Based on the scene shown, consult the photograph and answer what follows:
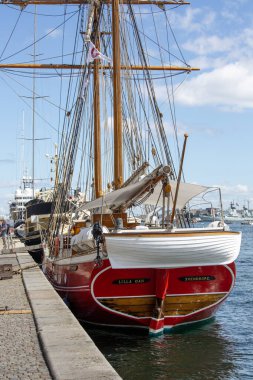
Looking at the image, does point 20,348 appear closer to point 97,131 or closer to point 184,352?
point 184,352

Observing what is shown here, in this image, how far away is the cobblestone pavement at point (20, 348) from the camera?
6.85 m

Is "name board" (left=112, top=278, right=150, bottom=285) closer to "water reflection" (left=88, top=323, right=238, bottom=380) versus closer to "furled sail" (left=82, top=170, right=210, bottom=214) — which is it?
"water reflection" (left=88, top=323, right=238, bottom=380)

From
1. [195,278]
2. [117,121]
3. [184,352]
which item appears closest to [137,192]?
[195,278]

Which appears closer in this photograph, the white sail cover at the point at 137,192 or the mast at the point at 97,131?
the white sail cover at the point at 137,192

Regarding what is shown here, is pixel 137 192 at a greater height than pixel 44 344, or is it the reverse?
pixel 137 192

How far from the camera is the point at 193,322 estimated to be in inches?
555

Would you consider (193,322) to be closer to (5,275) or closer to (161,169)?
(161,169)

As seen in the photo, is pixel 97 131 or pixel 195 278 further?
pixel 97 131

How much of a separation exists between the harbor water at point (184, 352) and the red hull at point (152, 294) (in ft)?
1.14

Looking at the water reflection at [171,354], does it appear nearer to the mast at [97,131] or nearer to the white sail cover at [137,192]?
the white sail cover at [137,192]

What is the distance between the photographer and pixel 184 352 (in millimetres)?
12289

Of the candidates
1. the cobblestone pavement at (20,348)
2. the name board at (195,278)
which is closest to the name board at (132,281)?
the name board at (195,278)

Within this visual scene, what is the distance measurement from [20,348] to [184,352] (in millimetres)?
5046

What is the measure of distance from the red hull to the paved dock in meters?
1.07
